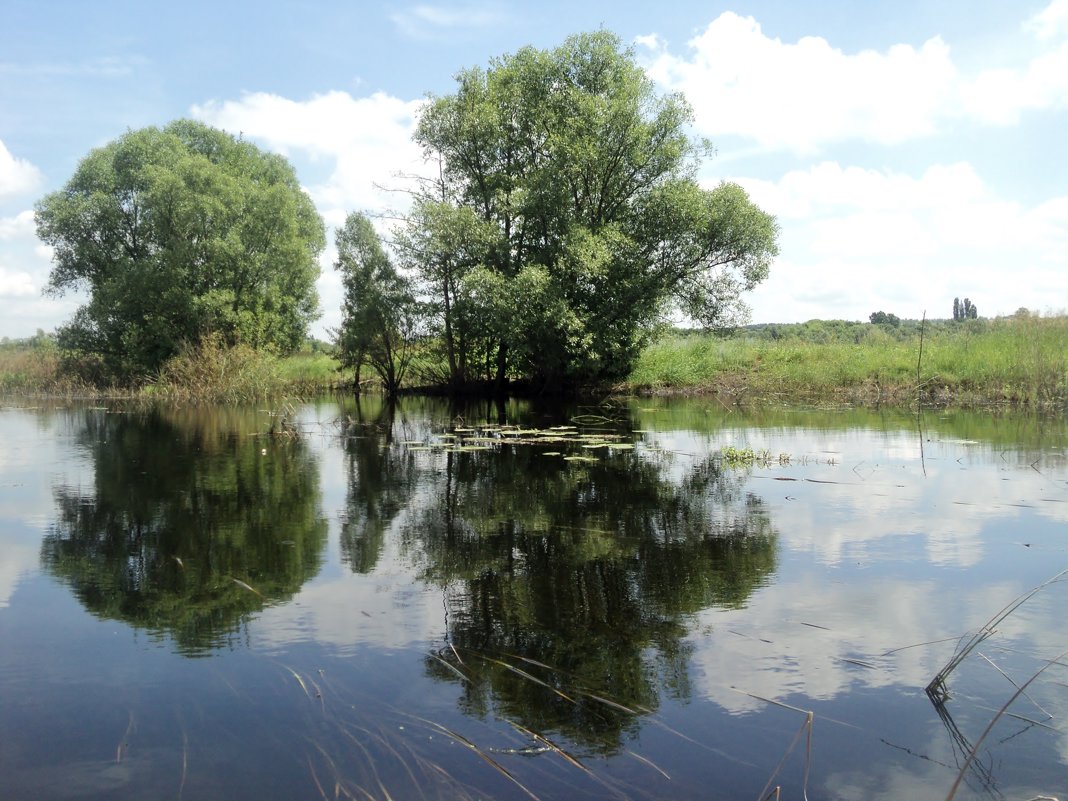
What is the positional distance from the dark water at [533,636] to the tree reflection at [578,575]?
3 cm

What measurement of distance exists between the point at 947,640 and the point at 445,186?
31.5 m

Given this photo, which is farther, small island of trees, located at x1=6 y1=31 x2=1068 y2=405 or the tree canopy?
→ the tree canopy

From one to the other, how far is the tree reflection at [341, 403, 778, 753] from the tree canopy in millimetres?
28690

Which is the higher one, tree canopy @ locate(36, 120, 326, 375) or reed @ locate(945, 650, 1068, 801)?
tree canopy @ locate(36, 120, 326, 375)

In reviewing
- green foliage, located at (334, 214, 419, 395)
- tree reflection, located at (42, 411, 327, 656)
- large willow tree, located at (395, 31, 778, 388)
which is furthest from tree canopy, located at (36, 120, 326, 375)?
tree reflection, located at (42, 411, 327, 656)

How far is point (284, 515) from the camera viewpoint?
345 inches

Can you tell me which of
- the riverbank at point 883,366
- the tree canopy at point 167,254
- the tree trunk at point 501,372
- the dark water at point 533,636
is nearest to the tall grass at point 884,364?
the riverbank at point 883,366

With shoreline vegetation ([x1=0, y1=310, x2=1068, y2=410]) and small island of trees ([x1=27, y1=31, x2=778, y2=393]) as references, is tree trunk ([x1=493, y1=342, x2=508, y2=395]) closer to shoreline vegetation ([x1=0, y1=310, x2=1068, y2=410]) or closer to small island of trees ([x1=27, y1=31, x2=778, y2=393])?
small island of trees ([x1=27, y1=31, x2=778, y2=393])

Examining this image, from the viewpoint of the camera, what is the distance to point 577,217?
30.6m

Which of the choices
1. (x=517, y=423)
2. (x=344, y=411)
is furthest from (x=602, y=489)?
(x=344, y=411)

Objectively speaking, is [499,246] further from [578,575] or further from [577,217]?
[578,575]

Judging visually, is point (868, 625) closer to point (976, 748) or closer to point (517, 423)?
point (976, 748)

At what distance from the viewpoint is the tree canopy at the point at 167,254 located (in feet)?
123

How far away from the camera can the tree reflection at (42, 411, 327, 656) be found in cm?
561
